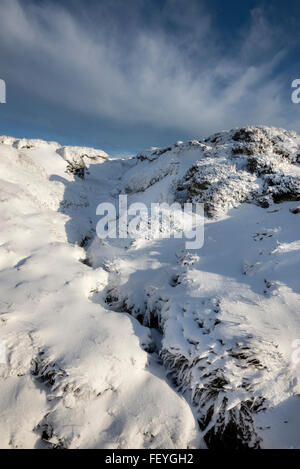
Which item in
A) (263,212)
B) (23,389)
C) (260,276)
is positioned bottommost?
(23,389)

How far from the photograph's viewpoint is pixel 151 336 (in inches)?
204

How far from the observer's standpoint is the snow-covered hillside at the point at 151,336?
3.38m

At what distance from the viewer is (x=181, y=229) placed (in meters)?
9.54

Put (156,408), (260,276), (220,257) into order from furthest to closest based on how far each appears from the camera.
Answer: (220,257), (260,276), (156,408)

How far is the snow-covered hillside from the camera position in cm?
338

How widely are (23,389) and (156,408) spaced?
2.61 m

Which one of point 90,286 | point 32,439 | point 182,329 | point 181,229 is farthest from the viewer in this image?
point 181,229

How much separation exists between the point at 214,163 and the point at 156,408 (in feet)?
43.7

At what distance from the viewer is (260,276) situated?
5.72m
